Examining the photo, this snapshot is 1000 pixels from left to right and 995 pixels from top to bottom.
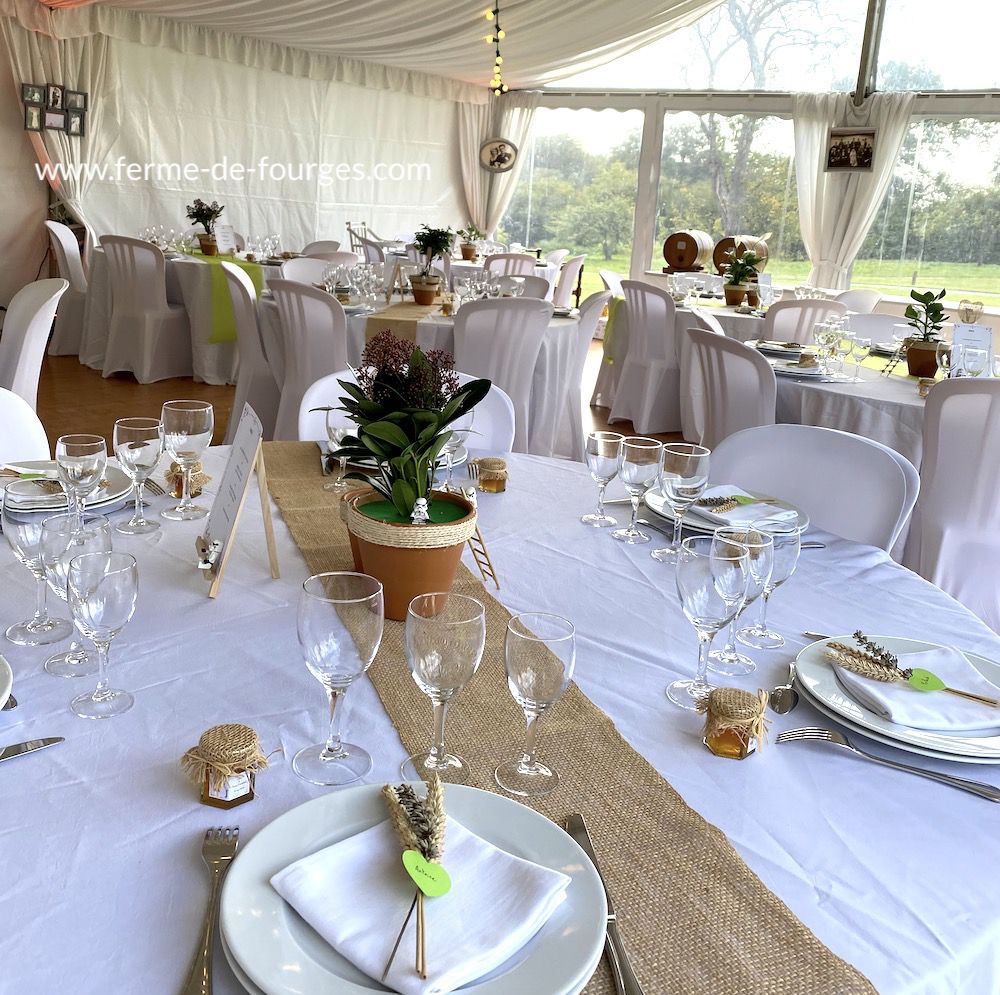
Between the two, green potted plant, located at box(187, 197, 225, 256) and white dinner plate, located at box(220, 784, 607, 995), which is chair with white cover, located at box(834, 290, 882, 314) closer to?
green potted plant, located at box(187, 197, 225, 256)

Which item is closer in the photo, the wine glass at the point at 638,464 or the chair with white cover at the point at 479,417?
the wine glass at the point at 638,464

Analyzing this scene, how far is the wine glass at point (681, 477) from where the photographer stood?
1632mm

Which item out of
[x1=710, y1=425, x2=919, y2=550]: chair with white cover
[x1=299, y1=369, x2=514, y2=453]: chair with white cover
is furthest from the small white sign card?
[x1=710, y1=425, x2=919, y2=550]: chair with white cover

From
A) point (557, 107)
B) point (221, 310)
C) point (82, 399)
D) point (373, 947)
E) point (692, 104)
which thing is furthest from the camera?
point (557, 107)

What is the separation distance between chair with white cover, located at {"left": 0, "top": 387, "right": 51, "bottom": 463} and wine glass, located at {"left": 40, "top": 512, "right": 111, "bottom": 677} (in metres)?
1.00

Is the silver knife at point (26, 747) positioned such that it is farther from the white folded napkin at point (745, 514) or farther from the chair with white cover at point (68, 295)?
the chair with white cover at point (68, 295)

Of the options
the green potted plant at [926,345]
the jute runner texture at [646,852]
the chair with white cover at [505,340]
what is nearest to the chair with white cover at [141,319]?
the chair with white cover at [505,340]

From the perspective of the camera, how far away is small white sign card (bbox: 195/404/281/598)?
53.8 inches

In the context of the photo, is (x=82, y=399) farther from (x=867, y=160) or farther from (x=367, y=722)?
(x=867, y=160)

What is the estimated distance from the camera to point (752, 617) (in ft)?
4.73

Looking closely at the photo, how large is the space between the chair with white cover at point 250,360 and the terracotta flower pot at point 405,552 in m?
3.68

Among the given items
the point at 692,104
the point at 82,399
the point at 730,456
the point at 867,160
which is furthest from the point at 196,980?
the point at 692,104

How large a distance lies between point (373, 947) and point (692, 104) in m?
10.9

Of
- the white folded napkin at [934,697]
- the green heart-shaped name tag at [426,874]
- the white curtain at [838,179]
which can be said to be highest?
the white curtain at [838,179]
